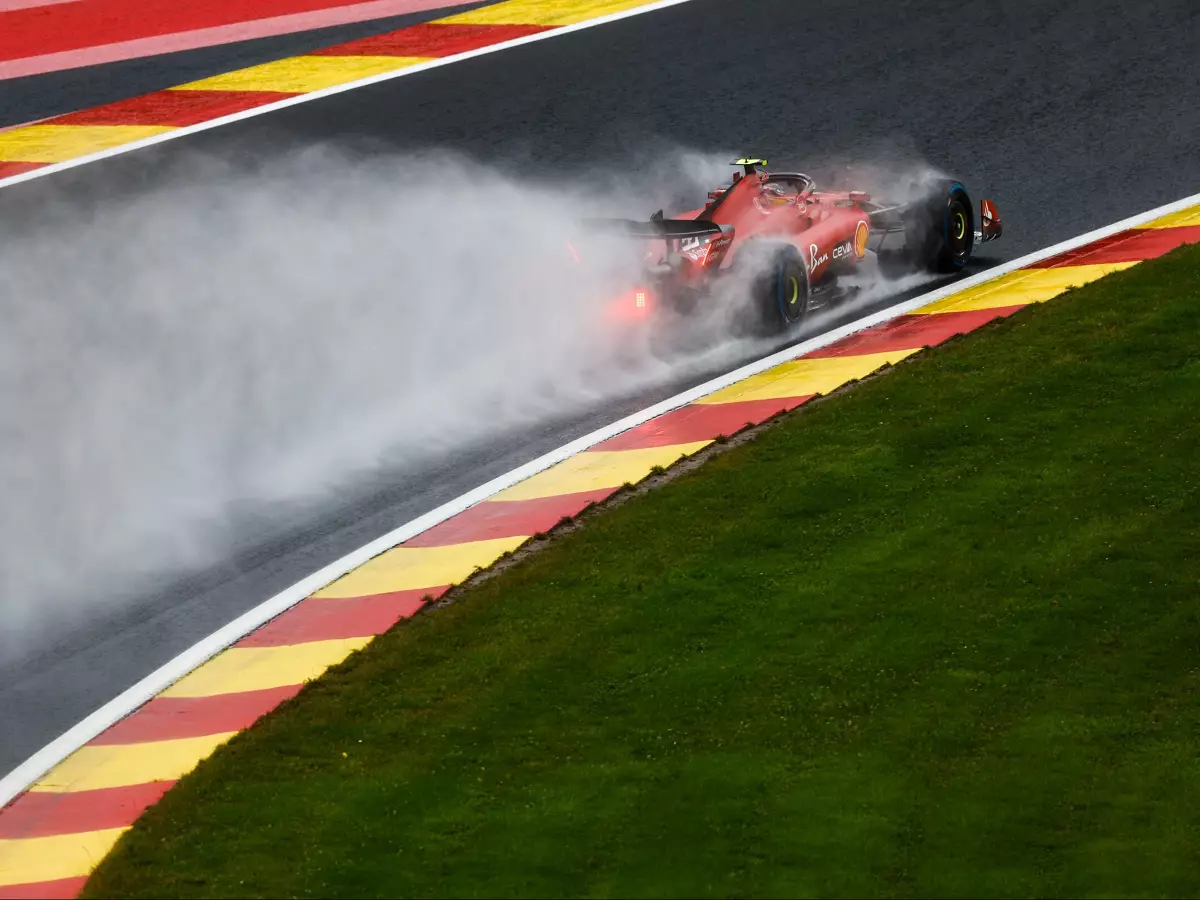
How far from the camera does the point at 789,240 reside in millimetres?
12117

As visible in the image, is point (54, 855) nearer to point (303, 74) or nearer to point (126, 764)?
point (126, 764)

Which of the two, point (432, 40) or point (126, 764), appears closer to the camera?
point (126, 764)

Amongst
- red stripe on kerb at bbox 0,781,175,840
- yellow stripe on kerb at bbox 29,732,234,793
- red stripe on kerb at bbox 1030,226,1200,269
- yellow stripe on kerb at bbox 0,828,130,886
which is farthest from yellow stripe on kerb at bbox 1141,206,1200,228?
yellow stripe on kerb at bbox 0,828,130,886

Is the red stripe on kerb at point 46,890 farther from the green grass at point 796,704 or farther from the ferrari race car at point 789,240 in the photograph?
the ferrari race car at point 789,240

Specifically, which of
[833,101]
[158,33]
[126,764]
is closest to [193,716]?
[126,764]

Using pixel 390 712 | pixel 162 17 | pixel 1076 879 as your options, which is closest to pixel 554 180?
pixel 162 17

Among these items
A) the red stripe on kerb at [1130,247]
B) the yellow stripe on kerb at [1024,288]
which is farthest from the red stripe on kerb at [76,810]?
the red stripe on kerb at [1130,247]

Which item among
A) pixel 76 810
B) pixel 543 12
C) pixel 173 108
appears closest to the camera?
pixel 76 810

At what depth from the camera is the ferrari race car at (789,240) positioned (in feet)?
38.6

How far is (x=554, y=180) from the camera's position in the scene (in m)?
15.0

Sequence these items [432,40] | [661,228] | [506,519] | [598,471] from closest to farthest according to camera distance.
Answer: [506,519] < [598,471] < [661,228] < [432,40]

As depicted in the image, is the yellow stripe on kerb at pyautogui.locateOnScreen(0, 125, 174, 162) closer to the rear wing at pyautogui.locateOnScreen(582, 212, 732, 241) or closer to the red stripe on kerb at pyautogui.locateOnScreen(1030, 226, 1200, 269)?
the rear wing at pyautogui.locateOnScreen(582, 212, 732, 241)

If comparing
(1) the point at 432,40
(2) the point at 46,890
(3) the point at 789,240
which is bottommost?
(2) the point at 46,890

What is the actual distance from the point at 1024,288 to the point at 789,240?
1700 millimetres
